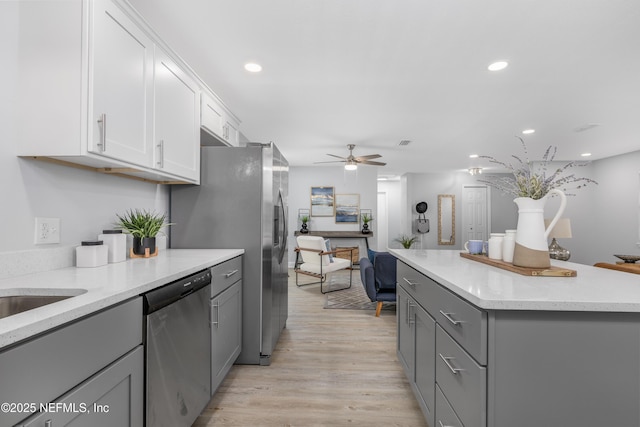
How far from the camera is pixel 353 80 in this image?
2.78 metres

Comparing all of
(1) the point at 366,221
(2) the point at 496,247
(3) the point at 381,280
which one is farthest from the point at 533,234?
(1) the point at 366,221

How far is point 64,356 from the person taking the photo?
81cm

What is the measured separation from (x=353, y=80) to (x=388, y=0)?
40.6 inches

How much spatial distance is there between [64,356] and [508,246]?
1.94m

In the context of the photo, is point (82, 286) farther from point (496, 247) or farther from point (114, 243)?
point (496, 247)

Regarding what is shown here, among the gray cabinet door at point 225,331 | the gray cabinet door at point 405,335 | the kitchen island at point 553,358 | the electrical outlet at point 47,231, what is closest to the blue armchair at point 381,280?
the gray cabinet door at point 405,335

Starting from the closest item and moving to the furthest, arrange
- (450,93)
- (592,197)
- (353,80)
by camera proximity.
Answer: (353,80), (450,93), (592,197)

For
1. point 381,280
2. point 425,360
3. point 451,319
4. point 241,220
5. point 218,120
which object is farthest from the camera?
point 381,280

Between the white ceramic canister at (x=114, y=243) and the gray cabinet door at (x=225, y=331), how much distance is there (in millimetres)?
595

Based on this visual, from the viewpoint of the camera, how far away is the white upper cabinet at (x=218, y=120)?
107 inches

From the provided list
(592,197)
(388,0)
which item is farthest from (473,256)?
(592,197)

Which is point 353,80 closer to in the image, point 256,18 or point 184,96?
point 256,18

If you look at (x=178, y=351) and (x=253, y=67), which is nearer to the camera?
(x=178, y=351)

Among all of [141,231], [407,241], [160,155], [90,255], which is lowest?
[407,241]
